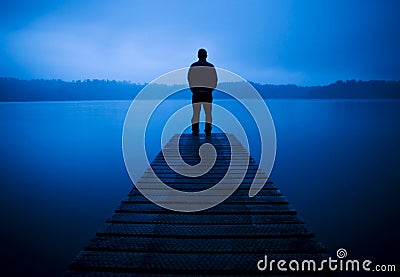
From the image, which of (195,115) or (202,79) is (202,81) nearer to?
(202,79)

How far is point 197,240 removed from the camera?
2293mm

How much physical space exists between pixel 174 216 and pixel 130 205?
0.57 metres

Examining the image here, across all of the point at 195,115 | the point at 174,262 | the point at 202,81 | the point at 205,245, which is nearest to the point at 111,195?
the point at 195,115

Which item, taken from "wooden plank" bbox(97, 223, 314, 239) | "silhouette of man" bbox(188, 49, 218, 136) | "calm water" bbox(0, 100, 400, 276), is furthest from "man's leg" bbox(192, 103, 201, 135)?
"wooden plank" bbox(97, 223, 314, 239)

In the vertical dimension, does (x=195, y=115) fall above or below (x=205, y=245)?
above

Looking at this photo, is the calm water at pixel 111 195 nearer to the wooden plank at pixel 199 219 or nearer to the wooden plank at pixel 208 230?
the wooden plank at pixel 199 219

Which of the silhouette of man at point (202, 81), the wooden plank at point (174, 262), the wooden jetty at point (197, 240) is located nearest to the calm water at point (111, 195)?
the wooden jetty at point (197, 240)

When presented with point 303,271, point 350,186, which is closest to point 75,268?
point 303,271

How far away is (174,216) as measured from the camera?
272 cm

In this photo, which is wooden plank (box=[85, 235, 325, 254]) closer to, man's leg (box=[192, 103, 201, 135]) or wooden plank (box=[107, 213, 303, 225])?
wooden plank (box=[107, 213, 303, 225])

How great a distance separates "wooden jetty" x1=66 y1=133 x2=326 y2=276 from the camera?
1925mm

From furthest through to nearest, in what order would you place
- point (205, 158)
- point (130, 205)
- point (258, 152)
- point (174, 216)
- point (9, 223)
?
point (258, 152)
point (9, 223)
point (205, 158)
point (130, 205)
point (174, 216)

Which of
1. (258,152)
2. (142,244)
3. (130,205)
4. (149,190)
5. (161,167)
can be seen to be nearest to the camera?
(142,244)

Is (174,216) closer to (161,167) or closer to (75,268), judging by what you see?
(75,268)
